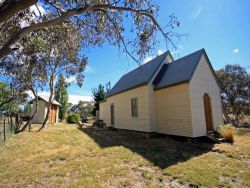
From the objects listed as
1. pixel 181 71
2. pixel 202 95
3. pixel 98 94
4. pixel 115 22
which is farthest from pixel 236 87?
pixel 115 22

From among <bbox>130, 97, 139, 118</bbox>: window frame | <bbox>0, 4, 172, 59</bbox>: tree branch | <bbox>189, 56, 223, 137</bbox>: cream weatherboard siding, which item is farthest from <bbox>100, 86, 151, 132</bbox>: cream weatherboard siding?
<bbox>0, 4, 172, 59</bbox>: tree branch

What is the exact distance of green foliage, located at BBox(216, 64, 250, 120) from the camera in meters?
24.3

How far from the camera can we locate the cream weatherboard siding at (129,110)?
11.3 m

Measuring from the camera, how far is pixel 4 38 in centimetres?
680

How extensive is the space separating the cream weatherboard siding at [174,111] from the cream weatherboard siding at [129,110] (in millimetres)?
853

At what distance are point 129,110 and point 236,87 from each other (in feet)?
65.8

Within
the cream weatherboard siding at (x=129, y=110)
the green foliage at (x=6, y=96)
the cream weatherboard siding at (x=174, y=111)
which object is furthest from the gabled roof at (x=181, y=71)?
the green foliage at (x=6, y=96)

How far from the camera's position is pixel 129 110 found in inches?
527

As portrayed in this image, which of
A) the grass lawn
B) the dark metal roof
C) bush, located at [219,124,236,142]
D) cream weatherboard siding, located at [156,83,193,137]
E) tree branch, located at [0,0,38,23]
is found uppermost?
the dark metal roof

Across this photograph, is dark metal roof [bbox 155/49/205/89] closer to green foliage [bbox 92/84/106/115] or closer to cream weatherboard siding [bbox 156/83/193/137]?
cream weatherboard siding [bbox 156/83/193/137]

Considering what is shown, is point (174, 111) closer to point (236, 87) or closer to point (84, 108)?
point (236, 87)

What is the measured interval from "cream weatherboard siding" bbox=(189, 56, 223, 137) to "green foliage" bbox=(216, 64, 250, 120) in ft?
55.8

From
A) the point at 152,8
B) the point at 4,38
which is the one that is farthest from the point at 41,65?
the point at 152,8

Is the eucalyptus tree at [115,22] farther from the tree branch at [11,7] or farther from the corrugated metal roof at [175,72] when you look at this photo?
the corrugated metal roof at [175,72]
